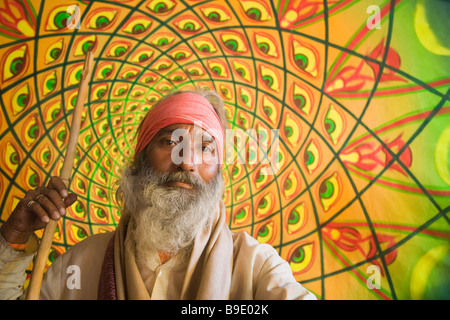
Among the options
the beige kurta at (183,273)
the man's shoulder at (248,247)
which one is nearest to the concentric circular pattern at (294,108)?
the beige kurta at (183,273)

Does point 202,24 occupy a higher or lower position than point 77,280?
higher

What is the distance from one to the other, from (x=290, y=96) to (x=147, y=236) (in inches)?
75.2

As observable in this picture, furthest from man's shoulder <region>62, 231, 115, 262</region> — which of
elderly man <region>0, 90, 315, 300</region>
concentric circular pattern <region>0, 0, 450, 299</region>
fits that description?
concentric circular pattern <region>0, 0, 450, 299</region>

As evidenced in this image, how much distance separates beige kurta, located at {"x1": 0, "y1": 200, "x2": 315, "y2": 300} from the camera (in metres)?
1.32

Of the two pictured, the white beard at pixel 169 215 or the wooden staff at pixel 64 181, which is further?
the white beard at pixel 169 215

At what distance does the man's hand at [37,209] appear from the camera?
1331 mm

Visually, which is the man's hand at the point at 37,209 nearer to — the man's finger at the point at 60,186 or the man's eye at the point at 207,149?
the man's finger at the point at 60,186

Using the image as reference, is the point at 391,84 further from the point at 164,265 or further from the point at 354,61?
the point at 164,265

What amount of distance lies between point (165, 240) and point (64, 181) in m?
0.54

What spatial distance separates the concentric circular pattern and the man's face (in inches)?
19.3

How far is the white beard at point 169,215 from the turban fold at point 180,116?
0.87 feet

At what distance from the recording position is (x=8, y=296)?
1.43 meters

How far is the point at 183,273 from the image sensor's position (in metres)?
1.47

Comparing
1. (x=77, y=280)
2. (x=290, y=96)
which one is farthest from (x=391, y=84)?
(x=77, y=280)
